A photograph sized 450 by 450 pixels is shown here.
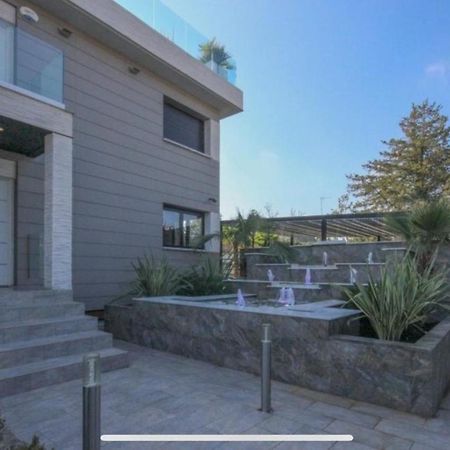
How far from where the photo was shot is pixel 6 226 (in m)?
7.24

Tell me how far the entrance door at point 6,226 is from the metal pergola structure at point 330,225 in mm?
6195

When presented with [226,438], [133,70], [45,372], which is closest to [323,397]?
[226,438]

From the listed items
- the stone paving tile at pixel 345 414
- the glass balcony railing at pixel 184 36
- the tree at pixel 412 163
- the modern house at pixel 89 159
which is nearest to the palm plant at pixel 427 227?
the stone paving tile at pixel 345 414

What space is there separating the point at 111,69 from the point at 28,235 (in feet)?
14.5

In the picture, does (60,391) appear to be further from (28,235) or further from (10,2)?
(10,2)

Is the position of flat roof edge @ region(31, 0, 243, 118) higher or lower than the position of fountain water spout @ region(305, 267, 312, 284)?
higher

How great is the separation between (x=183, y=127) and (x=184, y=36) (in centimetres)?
247

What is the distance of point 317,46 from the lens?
47.1ft

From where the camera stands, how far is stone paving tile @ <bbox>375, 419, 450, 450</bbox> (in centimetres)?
322

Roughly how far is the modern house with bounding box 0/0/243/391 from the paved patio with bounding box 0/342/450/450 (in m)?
0.81

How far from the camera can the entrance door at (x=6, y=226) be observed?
23.5 ft

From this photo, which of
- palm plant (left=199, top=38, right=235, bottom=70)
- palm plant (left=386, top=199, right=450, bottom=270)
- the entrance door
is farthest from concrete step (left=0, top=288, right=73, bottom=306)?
palm plant (left=199, top=38, right=235, bottom=70)

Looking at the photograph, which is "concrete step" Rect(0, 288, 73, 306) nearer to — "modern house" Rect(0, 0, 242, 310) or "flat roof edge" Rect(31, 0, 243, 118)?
"modern house" Rect(0, 0, 242, 310)

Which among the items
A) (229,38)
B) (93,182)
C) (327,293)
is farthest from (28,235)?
(229,38)
